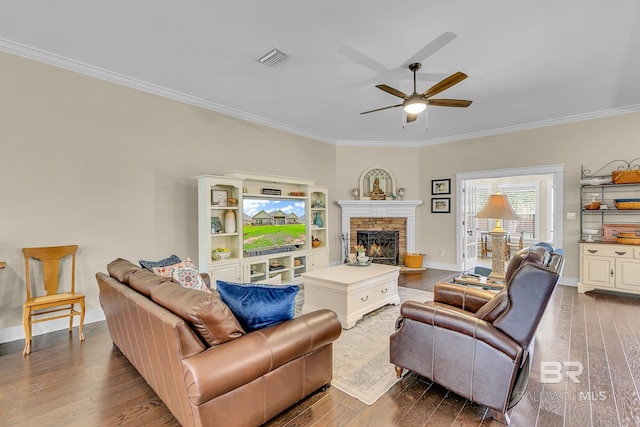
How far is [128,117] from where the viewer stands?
12.7ft

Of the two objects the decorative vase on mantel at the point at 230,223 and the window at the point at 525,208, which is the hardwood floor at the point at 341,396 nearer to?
the decorative vase on mantel at the point at 230,223

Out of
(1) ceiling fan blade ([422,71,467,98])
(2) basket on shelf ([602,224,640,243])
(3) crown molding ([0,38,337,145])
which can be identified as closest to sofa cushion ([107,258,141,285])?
(3) crown molding ([0,38,337,145])

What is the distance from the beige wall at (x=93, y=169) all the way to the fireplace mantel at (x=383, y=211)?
3118 mm

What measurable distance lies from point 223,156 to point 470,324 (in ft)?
13.9

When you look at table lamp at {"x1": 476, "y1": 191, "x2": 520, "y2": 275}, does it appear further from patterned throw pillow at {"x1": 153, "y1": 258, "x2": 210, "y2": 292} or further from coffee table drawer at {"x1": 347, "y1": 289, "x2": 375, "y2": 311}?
patterned throw pillow at {"x1": 153, "y1": 258, "x2": 210, "y2": 292}

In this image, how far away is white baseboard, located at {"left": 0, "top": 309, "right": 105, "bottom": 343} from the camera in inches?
122

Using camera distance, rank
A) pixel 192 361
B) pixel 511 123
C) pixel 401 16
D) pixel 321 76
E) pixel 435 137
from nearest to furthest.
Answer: pixel 192 361 < pixel 401 16 < pixel 321 76 < pixel 511 123 < pixel 435 137

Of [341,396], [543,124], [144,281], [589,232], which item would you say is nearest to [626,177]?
[589,232]

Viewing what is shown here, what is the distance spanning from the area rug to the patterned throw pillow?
1.48 meters

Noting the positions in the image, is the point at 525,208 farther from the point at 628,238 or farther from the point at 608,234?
the point at 628,238

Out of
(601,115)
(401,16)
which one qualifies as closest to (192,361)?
(401,16)

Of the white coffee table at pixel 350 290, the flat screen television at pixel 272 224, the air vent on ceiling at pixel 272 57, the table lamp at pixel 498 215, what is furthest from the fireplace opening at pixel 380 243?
the air vent on ceiling at pixel 272 57

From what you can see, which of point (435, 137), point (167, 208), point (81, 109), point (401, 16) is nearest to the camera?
point (401, 16)

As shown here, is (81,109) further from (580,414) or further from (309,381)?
(580,414)
